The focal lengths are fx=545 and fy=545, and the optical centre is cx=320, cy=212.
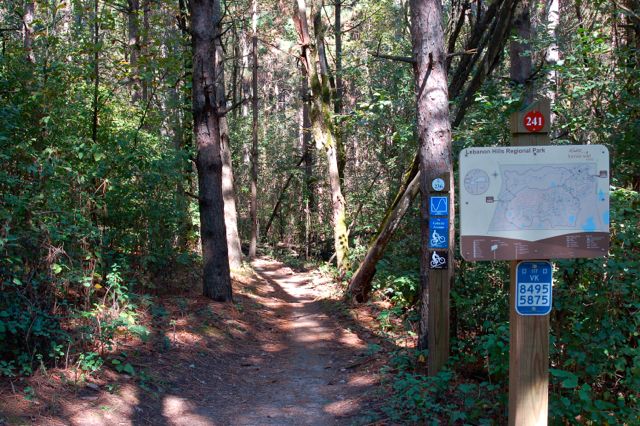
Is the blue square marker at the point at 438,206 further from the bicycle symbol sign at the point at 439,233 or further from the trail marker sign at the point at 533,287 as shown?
the trail marker sign at the point at 533,287

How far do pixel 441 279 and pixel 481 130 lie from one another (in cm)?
399

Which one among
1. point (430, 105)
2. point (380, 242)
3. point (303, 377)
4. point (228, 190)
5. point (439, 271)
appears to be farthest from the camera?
point (228, 190)

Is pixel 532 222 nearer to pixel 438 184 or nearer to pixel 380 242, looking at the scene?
pixel 438 184

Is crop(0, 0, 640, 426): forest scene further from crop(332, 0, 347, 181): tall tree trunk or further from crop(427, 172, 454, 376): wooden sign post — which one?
crop(332, 0, 347, 181): tall tree trunk

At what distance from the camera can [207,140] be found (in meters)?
10.8

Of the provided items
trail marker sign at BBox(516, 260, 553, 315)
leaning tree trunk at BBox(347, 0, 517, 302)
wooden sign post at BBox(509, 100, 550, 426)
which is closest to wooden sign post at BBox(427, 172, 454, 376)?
wooden sign post at BBox(509, 100, 550, 426)

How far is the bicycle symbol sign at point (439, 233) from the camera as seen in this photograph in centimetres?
617

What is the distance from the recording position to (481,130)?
30.3 feet

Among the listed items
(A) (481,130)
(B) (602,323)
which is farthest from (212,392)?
(A) (481,130)

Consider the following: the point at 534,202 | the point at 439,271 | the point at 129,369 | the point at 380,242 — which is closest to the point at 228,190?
the point at 380,242

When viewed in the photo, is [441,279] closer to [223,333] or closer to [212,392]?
[212,392]

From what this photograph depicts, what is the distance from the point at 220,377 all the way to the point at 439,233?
3.76 metres

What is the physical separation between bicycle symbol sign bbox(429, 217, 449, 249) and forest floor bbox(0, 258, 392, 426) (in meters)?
1.94

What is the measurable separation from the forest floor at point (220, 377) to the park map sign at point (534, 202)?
10.3 feet
